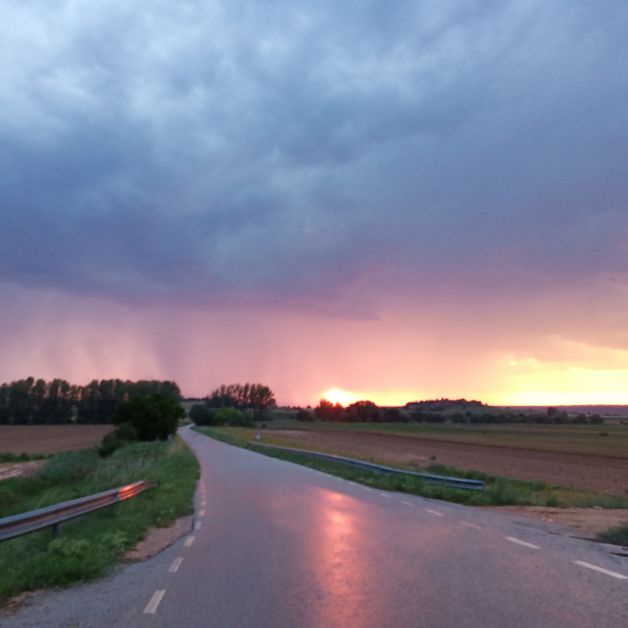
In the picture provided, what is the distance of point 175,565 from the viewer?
1062cm

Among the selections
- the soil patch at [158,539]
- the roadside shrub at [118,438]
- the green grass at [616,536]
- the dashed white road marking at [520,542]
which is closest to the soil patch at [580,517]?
the green grass at [616,536]

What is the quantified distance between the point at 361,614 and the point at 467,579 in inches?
88.0

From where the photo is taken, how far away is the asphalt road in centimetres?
738

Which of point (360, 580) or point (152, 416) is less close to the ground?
point (152, 416)

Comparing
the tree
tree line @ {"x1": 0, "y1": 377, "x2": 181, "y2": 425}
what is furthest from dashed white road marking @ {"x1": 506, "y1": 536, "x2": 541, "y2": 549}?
tree line @ {"x1": 0, "y1": 377, "x2": 181, "y2": 425}

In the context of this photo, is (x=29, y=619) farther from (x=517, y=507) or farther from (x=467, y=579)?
(x=517, y=507)

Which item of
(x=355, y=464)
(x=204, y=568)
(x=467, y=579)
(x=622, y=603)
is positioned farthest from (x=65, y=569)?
(x=355, y=464)

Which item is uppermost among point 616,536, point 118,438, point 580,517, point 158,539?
point 118,438

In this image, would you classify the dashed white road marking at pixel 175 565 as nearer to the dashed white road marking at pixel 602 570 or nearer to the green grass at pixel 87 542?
the green grass at pixel 87 542

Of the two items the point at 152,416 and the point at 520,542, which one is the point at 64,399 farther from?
the point at 520,542

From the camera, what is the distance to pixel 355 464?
111 ft

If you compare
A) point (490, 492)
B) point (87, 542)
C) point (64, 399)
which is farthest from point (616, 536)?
point (64, 399)

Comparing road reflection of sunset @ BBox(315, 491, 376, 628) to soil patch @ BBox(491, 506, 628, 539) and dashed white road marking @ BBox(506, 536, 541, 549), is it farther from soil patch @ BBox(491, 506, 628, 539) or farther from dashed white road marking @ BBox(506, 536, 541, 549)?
soil patch @ BBox(491, 506, 628, 539)

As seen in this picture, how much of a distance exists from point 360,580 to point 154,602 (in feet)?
8.78
